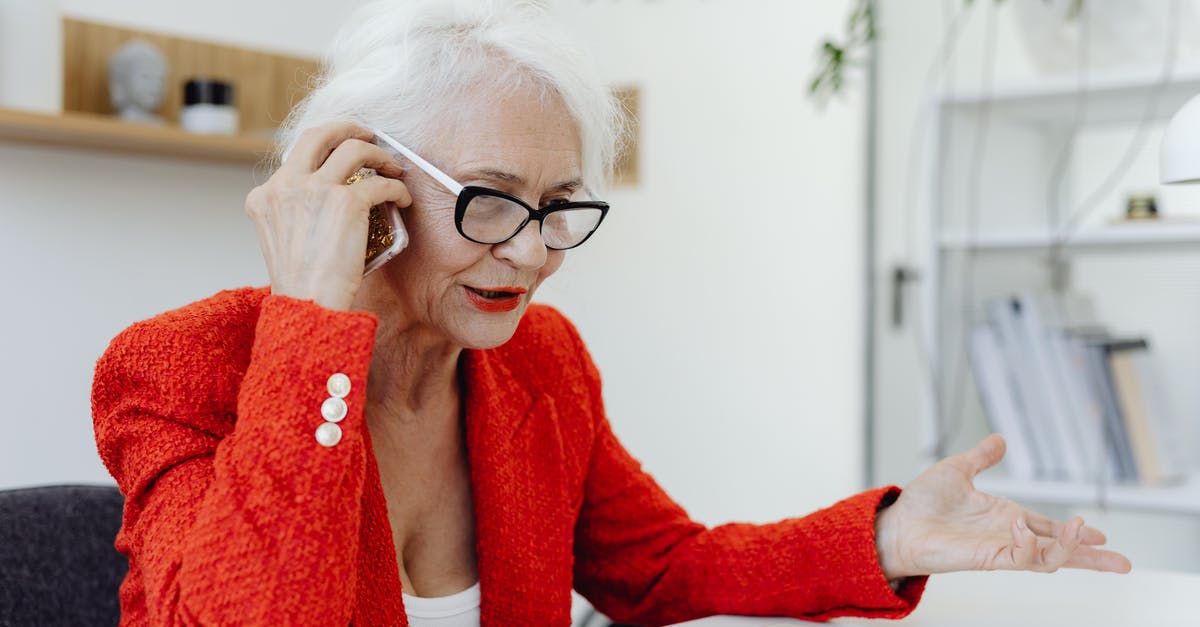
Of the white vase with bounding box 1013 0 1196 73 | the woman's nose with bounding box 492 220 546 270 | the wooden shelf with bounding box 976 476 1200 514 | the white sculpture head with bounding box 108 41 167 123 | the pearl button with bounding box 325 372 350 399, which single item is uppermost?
the white vase with bounding box 1013 0 1196 73

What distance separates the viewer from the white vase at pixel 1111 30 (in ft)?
6.66

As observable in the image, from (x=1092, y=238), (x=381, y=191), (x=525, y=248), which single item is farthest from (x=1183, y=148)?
(x=1092, y=238)

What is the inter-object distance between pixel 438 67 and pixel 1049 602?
811 mm

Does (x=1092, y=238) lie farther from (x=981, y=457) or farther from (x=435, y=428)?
(x=435, y=428)

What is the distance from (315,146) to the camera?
41.1 inches

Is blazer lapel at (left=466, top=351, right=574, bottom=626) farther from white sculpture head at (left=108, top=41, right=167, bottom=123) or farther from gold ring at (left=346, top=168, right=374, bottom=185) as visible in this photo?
white sculpture head at (left=108, top=41, right=167, bottom=123)

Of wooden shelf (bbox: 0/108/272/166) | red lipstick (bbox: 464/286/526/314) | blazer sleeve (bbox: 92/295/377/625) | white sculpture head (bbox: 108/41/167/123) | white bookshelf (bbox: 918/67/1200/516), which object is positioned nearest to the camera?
blazer sleeve (bbox: 92/295/377/625)

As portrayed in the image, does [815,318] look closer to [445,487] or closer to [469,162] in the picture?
[445,487]

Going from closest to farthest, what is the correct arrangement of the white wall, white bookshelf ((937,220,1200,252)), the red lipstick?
the red lipstick → white bookshelf ((937,220,1200,252)) → the white wall

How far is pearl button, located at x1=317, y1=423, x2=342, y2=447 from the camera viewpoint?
0.94 meters

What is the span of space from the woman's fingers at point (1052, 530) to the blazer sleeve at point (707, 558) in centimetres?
14

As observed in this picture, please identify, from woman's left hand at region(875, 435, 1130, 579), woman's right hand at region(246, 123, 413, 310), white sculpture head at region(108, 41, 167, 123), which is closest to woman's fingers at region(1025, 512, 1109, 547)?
woman's left hand at region(875, 435, 1130, 579)

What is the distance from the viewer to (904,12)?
102 inches

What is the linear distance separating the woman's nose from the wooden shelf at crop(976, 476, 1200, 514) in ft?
4.42
